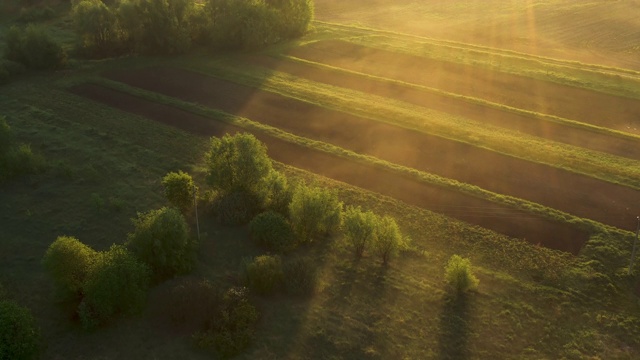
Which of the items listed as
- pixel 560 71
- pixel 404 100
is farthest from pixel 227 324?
pixel 560 71

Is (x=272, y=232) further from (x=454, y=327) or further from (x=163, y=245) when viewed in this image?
(x=454, y=327)

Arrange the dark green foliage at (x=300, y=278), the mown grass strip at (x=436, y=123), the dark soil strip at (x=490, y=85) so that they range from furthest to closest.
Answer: the dark soil strip at (x=490, y=85) → the mown grass strip at (x=436, y=123) → the dark green foliage at (x=300, y=278)

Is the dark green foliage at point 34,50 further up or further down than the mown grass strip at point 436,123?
further up

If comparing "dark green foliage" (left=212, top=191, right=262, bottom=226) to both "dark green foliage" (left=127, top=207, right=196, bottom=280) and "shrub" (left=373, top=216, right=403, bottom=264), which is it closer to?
"dark green foliage" (left=127, top=207, right=196, bottom=280)

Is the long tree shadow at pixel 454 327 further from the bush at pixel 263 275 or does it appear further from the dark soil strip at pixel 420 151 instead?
the dark soil strip at pixel 420 151

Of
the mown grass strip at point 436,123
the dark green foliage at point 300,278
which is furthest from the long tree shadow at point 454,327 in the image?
the mown grass strip at point 436,123
